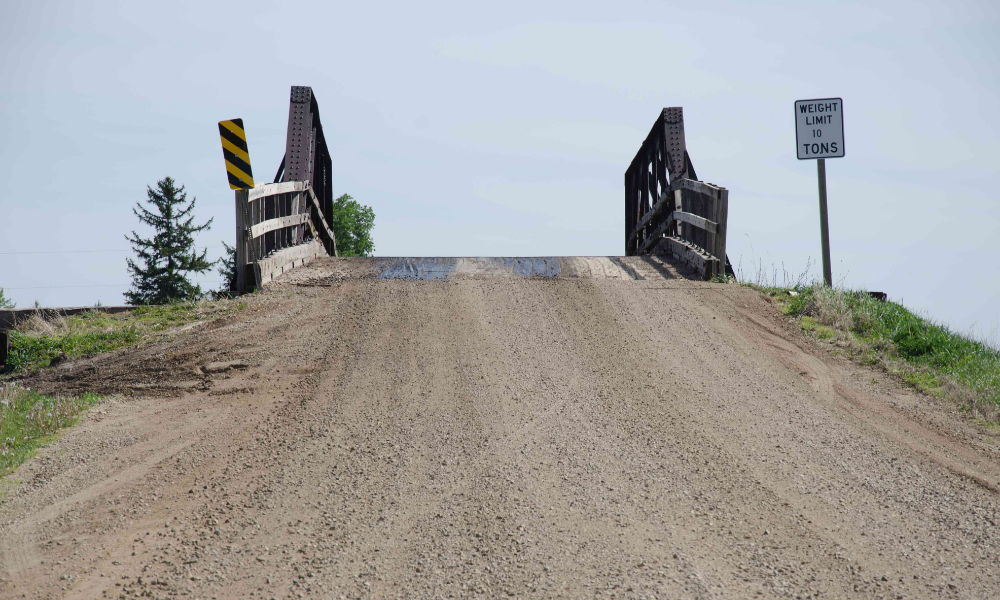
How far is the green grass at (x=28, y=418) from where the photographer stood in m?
5.46

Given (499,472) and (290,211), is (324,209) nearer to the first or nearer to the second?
(290,211)

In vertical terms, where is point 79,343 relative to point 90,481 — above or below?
above

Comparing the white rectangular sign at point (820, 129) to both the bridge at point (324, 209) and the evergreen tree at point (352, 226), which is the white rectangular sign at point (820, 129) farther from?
the evergreen tree at point (352, 226)

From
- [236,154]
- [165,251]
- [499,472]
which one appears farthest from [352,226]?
[499,472]

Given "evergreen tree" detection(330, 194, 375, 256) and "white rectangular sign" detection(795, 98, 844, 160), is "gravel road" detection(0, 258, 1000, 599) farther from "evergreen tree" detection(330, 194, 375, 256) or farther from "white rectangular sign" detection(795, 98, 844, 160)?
"evergreen tree" detection(330, 194, 375, 256)

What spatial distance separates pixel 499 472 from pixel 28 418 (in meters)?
3.86

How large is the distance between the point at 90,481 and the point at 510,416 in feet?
9.49

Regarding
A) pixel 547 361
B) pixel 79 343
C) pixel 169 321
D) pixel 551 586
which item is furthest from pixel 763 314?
pixel 79 343

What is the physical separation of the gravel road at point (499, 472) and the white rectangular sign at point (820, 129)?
3810 millimetres

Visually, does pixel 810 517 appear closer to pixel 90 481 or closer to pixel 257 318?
pixel 90 481

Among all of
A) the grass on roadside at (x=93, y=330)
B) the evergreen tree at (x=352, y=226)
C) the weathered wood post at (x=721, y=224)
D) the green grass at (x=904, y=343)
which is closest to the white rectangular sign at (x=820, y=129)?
the weathered wood post at (x=721, y=224)

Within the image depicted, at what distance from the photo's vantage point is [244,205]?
1020 cm

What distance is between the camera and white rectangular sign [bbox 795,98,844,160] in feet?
36.9

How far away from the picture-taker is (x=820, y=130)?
37.0 ft
